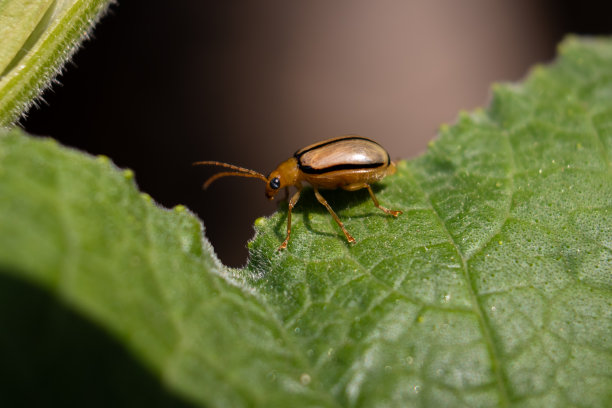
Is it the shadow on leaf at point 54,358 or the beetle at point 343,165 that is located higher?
the beetle at point 343,165

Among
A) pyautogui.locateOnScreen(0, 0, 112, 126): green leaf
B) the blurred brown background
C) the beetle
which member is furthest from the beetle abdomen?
the blurred brown background

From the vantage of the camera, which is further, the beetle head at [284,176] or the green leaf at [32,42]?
the beetle head at [284,176]

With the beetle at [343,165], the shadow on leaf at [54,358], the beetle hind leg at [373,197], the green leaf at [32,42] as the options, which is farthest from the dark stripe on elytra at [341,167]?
the shadow on leaf at [54,358]

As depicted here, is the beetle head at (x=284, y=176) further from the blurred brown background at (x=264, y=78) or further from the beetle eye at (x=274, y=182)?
the blurred brown background at (x=264, y=78)

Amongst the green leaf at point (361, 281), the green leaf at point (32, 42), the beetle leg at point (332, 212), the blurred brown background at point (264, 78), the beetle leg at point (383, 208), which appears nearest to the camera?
the green leaf at point (361, 281)

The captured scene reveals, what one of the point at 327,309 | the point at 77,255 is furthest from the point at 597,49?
the point at 77,255

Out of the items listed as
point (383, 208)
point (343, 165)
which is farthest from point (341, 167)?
point (383, 208)

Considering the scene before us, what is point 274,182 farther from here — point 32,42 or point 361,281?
point 32,42

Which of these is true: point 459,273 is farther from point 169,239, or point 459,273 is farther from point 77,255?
point 77,255
